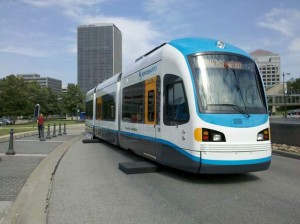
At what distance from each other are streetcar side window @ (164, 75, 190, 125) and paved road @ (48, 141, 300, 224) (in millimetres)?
1364

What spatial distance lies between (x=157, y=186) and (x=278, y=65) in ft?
393

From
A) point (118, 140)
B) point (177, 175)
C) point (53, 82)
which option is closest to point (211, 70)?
point (177, 175)

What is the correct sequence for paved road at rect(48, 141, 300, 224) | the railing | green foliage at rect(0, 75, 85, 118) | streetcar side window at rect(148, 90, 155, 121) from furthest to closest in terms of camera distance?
1. the railing
2. green foliage at rect(0, 75, 85, 118)
3. streetcar side window at rect(148, 90, 155, 121)
4. paved road at rect(48, 141, 300, 224)

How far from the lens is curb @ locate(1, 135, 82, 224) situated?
19.4ft

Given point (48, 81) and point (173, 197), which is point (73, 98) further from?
point (48, 81)

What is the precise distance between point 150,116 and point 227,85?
2685 mm

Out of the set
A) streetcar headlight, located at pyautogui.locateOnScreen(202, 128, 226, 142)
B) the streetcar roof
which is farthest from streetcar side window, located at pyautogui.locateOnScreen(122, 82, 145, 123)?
streetcar headlight, located at pyautogui.locateOnScreen(202, 128, 226, 142)

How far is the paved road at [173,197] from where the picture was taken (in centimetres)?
588

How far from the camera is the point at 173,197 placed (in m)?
7.13

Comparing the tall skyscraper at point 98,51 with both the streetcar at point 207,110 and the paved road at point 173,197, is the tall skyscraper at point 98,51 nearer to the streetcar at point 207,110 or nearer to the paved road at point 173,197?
the streetcar at point 207,110

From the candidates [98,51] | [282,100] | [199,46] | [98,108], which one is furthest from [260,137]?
[282,100]

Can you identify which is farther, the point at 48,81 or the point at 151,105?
the point at 48,81

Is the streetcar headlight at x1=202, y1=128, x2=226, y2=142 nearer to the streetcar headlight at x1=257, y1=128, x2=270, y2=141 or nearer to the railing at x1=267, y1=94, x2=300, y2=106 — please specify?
the streetcar headlight at x1=257, y1=128, x2=270, y2=141

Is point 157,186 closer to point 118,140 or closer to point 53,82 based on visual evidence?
point 118,140
